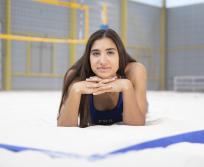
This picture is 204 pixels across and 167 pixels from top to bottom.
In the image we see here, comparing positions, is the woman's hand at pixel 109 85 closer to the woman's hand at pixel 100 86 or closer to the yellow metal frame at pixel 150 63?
the woman's hand at pixel 100 86

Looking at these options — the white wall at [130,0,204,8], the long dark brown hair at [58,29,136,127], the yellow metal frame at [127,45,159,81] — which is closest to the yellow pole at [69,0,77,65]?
the yellow metal frame at [127,45,159,81]

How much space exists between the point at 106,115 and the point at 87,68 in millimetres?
317

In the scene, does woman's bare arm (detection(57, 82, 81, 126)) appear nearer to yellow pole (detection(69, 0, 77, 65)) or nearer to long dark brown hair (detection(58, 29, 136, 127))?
long dark brown hair (detection(58, 29, 136, 127))

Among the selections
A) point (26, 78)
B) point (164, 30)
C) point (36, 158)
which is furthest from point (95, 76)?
point (164, 30)

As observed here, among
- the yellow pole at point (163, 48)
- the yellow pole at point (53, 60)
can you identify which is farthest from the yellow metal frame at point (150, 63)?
the yellow pole at point (53, 60)

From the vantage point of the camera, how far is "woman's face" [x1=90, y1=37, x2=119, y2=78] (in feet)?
7.02

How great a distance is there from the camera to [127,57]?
243 centimetres

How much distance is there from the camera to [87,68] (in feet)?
7.63

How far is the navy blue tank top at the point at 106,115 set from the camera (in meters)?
2.35

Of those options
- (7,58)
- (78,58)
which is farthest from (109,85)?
(78,58)

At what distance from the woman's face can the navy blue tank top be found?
232 mm

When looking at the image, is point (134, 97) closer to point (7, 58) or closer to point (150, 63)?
point (7, 58)

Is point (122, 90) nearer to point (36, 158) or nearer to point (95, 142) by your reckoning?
point (95, 142)

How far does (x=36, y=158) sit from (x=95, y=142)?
26 cm
